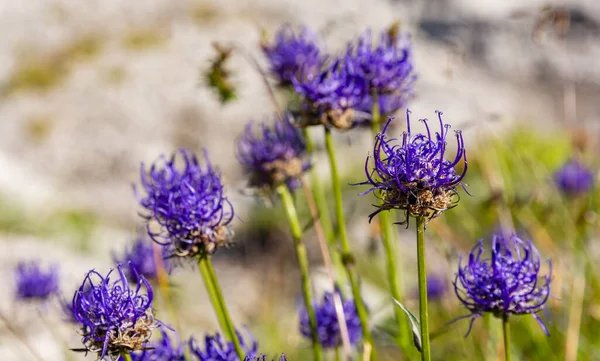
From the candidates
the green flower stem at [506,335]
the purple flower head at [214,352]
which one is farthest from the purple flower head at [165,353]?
the green flower stem at [506,335]

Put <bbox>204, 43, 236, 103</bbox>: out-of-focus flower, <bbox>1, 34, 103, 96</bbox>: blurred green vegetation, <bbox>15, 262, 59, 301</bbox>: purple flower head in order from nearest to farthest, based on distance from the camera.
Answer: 1. <bbox>204, 43, 236, 103</bbox>: out-of-focus flower
2. <bbox>15, 262, 59, 301</bbox>: purple flower head
3. <bbox>1, 34, 103, 96</bbox>: blurred green vegetation

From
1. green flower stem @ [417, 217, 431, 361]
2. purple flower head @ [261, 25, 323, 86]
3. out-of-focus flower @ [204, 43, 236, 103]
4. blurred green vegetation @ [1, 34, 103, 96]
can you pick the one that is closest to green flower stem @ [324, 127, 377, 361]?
purple flower head @ [261, 25, 323, 86]

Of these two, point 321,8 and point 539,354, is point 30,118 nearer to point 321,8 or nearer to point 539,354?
point 321,8

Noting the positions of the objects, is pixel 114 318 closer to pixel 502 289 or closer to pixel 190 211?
pixel 190 211

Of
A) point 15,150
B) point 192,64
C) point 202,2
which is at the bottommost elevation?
point 15,150

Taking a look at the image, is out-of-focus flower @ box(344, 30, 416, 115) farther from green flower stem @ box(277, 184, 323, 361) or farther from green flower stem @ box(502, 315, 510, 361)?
green flower stem @ box(502, 315, 510, 361)

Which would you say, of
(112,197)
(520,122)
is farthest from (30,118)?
(520,122)

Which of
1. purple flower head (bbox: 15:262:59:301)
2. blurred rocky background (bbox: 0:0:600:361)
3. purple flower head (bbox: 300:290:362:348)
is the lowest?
blurred rocky background (bbox: 0:0:600:361)
